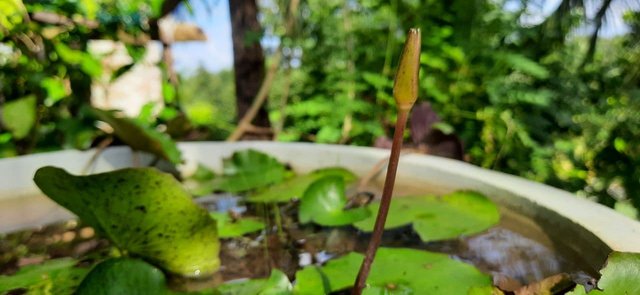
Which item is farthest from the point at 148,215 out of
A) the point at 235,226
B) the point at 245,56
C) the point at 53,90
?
the point at 245,56

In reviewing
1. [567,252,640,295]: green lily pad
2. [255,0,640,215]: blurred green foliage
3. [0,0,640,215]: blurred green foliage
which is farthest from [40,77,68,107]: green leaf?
[567,252,640,295]: green lily pad

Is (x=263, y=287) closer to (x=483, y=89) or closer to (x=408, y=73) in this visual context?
(x=408, y=73)

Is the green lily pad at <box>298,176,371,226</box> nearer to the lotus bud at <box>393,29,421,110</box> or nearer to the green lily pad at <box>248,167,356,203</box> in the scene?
the green lily pad at <box>248,167,356,203</box>

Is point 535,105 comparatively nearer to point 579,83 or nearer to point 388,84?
point 579,83

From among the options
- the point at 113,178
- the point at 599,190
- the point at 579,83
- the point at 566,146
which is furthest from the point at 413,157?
the point at 579,83

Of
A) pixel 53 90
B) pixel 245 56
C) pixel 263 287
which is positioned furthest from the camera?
pixel 245 56

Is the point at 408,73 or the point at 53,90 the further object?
the point at 53,90
